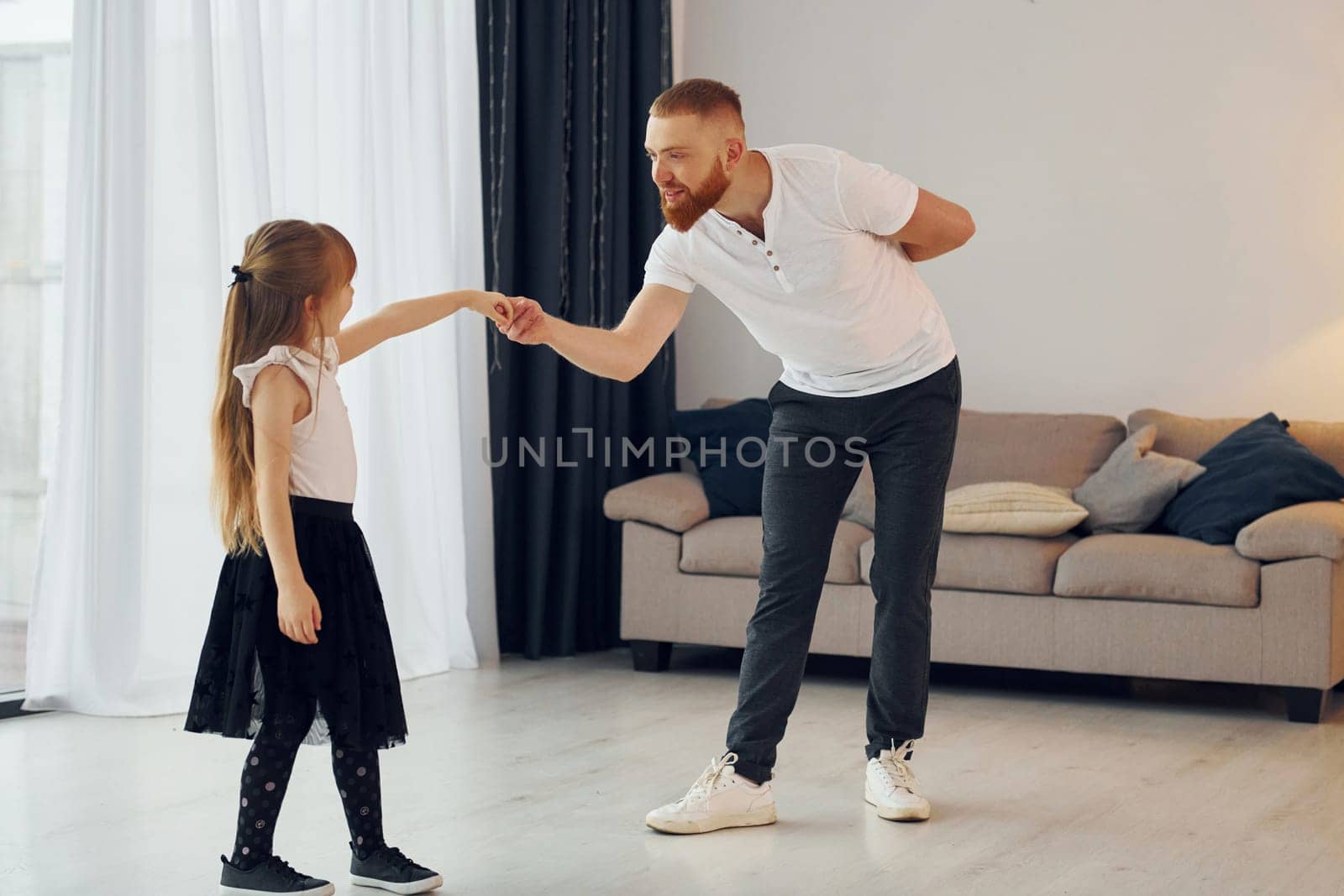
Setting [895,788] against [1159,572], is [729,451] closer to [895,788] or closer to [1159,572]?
[1159,572]

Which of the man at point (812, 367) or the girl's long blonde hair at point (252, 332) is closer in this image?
the girl's long blonde hair at point (252, 332)

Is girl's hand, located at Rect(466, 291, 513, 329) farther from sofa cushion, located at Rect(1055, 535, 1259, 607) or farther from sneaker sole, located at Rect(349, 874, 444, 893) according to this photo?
sofa cushion, located at Rect(1055, 535, 1259, 607)

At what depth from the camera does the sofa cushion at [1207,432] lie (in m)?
4.00

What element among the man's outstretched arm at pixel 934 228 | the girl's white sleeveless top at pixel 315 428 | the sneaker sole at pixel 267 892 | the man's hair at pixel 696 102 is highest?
the man's hair at pixel 696 102

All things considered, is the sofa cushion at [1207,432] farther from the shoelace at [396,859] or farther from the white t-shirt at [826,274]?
the shoelace at [396,859]

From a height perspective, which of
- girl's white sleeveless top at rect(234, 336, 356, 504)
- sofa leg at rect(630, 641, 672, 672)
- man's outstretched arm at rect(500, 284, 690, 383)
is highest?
man's outstretched arm at rect(500, 284, 690, 383)

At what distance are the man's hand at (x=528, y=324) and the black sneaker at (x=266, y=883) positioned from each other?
Answer: 90 cm

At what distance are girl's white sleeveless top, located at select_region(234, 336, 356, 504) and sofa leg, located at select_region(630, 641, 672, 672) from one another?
2.10 metres

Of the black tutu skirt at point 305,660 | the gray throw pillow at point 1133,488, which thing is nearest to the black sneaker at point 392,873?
the black tutu skirt at point 305,660

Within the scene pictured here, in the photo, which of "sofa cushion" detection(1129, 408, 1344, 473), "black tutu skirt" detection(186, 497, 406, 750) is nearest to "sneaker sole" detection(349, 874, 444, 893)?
"black tutu skirt" detection(186, 497, 406, 750)

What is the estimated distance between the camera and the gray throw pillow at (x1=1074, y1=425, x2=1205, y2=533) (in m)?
3.83

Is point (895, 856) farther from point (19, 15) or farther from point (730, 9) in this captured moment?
point (730, 9)

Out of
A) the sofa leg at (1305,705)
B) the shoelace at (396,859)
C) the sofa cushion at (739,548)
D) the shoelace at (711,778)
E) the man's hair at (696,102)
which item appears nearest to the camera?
the shoelace at (396,859)

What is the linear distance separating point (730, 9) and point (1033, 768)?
3155 millimetres
